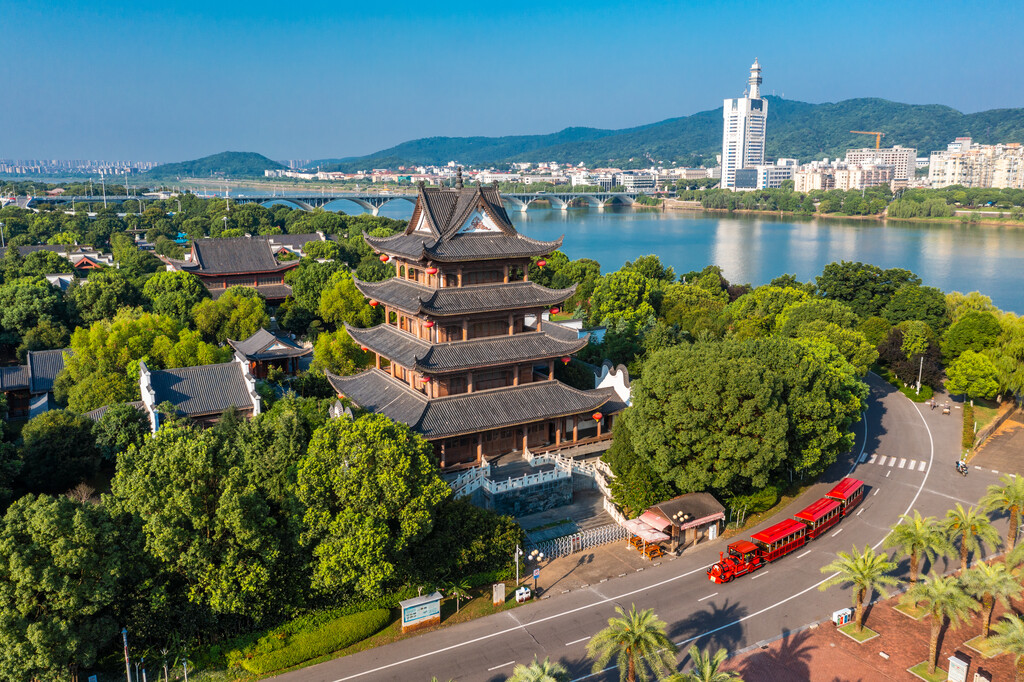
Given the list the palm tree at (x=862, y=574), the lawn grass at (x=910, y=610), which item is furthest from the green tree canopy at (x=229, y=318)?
the lawn grass at (x=910, y=610)

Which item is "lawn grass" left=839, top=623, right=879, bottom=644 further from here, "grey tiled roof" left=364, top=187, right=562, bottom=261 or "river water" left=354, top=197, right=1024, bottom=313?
"river water" left=354, top=197, right=1024, bottom=313

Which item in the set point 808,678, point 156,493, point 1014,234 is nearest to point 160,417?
point 156,493

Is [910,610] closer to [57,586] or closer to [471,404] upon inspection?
[471,404]

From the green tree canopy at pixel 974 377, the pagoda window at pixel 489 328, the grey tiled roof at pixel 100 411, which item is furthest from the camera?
the green tree canopy at pixel 974 377

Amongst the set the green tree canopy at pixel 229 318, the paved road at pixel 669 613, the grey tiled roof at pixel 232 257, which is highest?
the grey tiled roof at pixel 232 257

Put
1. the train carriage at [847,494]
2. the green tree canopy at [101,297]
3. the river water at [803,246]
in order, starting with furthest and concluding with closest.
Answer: the river water at [803,246], the green tree canopy at [101,297], the train carriage at [847,494]

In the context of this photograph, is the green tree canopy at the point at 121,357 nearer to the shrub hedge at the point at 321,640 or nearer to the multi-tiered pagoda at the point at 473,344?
the multi-tiered pagoda at the point at 473,344

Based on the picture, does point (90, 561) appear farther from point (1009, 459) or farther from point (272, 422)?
Answer: point (1009, 459)

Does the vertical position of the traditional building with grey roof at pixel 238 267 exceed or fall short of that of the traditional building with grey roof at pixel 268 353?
it exceeds it
